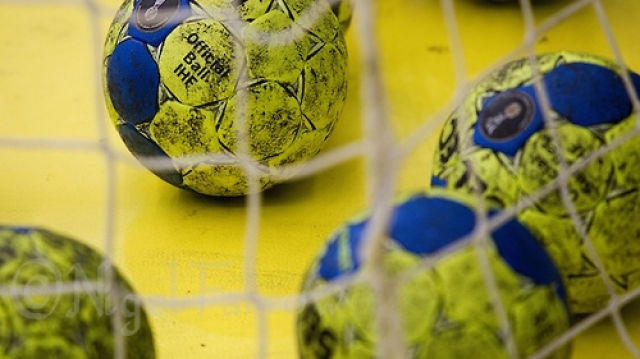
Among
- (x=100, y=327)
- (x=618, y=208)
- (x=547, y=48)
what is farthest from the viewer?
(x=547, y=48)

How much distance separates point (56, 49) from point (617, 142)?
5.48 feet

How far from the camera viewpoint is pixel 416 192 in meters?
1.44

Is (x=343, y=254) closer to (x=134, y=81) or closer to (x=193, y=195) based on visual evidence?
(x=134, y=81)

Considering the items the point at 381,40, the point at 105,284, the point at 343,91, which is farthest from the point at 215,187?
the point at 381,40

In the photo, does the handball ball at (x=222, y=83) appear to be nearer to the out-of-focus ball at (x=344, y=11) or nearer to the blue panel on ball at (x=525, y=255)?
the out-of-focus ball at (x=344, y=11)

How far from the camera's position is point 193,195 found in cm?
224

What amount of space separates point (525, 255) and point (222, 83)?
0.74m

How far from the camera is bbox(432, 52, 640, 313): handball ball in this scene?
1.65 metres

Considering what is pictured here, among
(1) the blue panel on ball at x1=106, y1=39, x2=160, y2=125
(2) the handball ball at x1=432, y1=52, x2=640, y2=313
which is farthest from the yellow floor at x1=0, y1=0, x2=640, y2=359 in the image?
(2) the handball ball at x1=432, y1=52, x2=640, y2=313

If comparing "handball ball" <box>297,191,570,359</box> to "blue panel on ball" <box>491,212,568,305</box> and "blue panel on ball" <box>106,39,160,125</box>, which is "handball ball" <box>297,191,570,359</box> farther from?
"blue panel on ball" <box>106,39,160,125</box>

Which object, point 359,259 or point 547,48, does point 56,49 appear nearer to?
point 547,48

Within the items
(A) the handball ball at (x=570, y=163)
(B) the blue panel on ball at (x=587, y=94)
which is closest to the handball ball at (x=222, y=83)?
(A) the handball ball at (x=570, y=163)

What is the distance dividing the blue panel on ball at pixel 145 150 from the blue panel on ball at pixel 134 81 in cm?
3

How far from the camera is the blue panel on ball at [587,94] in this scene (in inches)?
66.8
